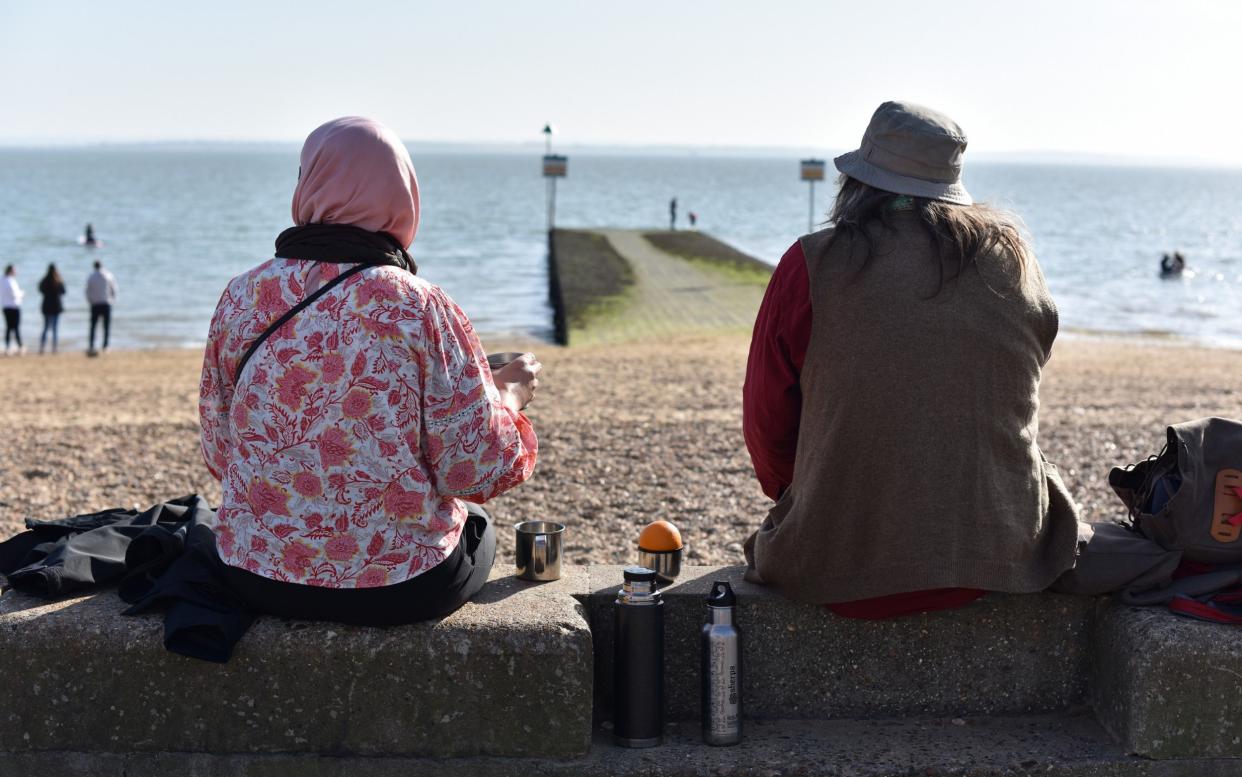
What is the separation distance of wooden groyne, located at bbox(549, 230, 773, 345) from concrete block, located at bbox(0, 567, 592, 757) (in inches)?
634

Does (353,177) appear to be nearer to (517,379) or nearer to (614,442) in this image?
(517,379)

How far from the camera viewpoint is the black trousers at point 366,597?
2783 millimetres

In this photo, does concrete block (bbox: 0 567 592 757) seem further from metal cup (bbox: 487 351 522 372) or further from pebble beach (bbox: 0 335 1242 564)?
pebble beach (bbox: 0 335 1242 564)

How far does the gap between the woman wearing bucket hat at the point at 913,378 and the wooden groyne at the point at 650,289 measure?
16020 millimetres

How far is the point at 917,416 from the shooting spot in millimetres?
2805

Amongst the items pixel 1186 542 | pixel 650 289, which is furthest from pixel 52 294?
pixel 1186 542

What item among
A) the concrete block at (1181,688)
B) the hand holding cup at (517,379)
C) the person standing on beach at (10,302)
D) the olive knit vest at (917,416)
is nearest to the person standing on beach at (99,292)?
the person standing on beach at (10,302)

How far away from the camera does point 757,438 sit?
305cm

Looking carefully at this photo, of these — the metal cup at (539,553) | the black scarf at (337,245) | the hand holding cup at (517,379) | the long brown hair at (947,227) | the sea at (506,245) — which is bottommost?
the sea at (506,245)

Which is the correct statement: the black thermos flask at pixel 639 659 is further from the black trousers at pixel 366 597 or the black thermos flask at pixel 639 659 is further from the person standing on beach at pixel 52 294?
the person standing on beach at pixel 52 294

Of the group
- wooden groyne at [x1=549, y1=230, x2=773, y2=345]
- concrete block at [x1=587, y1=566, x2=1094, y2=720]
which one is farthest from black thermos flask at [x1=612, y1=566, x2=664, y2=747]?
wooden groyne at [x1=549, y1=230, x2=773, y2=345]

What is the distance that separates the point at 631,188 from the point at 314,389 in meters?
145

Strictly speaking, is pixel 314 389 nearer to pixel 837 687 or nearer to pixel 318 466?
pixel 318 466

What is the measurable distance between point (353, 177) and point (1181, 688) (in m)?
2.05
